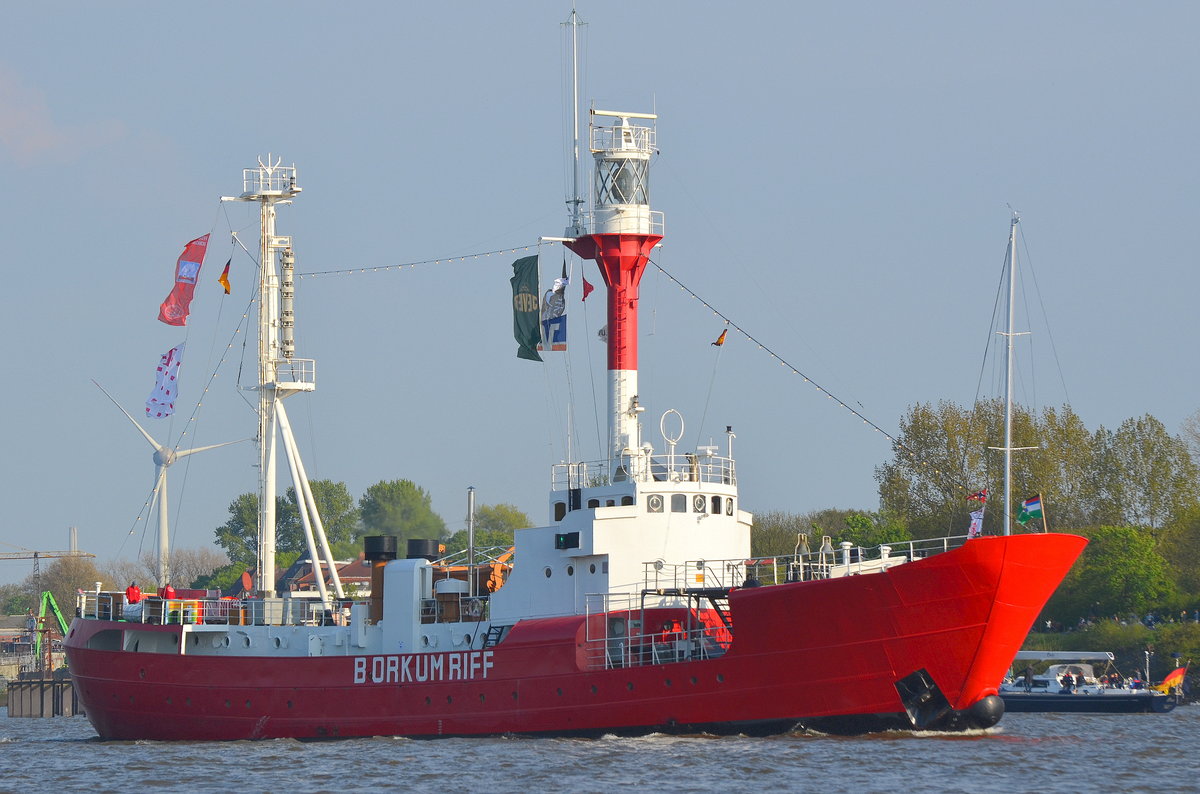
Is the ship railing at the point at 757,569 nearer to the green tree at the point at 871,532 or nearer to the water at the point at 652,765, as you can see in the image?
the water at the point at 652,765

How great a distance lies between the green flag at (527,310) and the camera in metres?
40.3

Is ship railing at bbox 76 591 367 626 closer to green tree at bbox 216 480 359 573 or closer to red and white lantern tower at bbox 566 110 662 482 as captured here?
red and white lantern tower at bbox 566 110 662 482

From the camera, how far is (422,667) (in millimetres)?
37094

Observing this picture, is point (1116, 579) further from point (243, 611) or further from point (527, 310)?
point (243, 611)

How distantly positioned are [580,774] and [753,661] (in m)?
4.97

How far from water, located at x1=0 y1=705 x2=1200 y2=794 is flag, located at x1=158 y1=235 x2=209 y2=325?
12.2 m

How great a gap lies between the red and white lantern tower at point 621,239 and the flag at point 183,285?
11.8m

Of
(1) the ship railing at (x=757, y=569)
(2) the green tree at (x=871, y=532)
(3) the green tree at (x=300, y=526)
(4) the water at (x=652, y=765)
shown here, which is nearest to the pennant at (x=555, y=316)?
(1) the ship railing at (x=757, y=569)

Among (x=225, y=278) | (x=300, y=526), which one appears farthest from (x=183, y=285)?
(x=300, y=526)

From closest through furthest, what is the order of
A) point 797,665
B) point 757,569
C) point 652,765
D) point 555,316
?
1. point 652,765
2. point 797,665
3. point 757,569
4. point 555,316

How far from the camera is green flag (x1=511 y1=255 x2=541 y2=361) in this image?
132 feet

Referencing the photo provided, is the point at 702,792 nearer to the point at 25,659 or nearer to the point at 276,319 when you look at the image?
the point at 276,319

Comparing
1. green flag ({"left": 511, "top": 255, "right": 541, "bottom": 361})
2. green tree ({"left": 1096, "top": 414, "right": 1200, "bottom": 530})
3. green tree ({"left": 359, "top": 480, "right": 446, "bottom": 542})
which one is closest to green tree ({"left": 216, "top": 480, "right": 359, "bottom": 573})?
green tree ({"left": 359, "top": 480, "right": 446, "bottom": 542})

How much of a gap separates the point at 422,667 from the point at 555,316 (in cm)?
891
